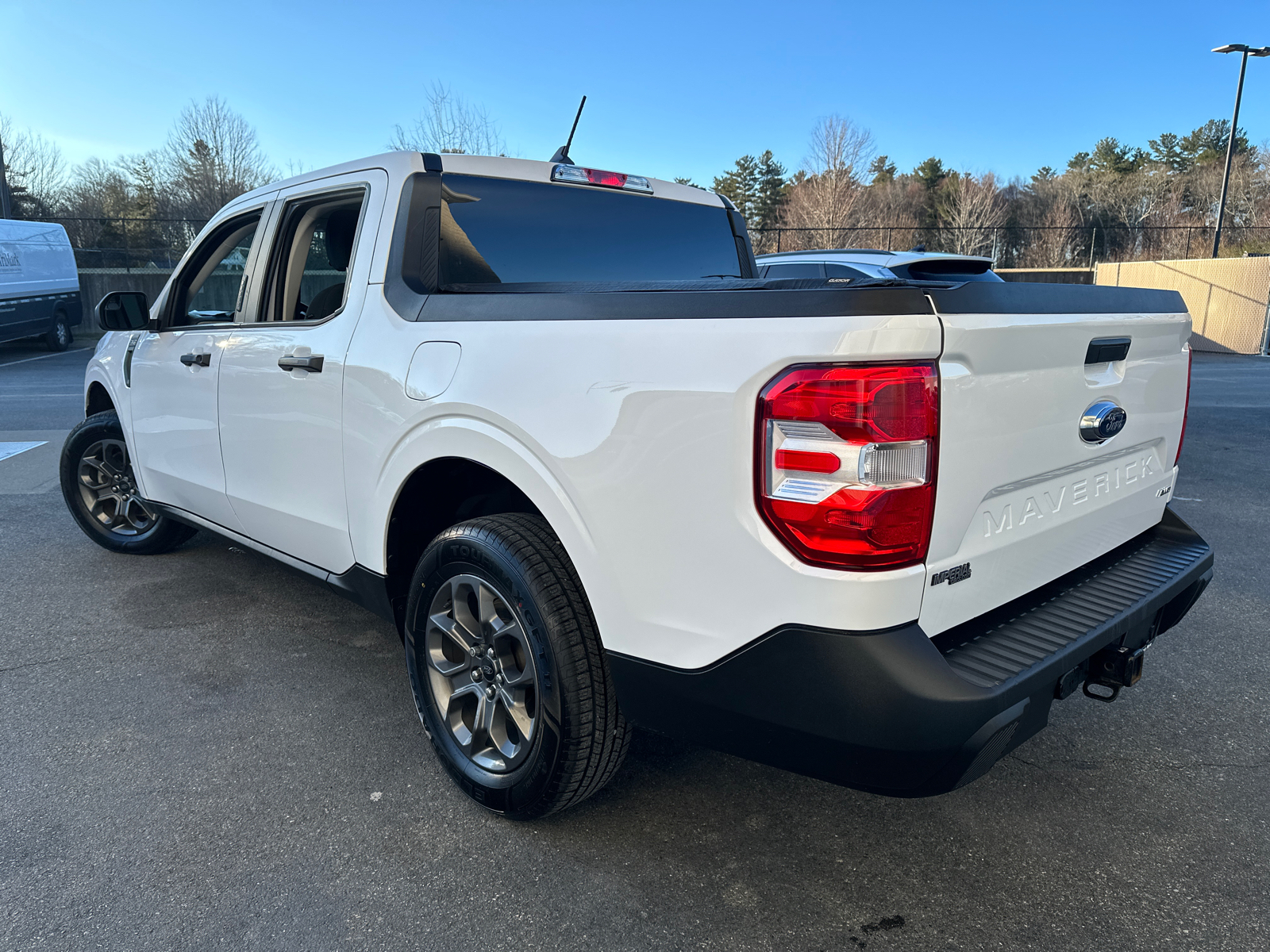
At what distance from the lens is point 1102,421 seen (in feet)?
7.11

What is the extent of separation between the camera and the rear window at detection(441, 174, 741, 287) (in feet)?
9.21

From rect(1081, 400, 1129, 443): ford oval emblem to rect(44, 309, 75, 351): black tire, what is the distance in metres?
21.3

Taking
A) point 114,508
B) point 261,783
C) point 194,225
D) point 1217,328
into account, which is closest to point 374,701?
point 261,783

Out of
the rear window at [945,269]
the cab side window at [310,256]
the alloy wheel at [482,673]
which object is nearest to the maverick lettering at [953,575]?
the alloy wheel at [482,673]

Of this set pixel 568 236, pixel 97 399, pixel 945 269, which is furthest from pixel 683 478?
pixel 945 269

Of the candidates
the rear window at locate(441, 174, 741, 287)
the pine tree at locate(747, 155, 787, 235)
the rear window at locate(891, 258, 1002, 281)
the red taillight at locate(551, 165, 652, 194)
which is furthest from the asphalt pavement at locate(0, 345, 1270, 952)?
→ the pine tree at locate(747, 155, 787, 235)

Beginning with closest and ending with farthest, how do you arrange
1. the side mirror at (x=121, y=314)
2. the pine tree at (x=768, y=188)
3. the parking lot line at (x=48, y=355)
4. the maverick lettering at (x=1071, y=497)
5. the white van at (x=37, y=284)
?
1. the maverick lettering at (x=1071, y=497)
2. the side mirror at (x=121, y=314)
3. the white van at (x=37, y=284)
4. the parking lot line at (x=48, y=355)
5. the pine tree at (x=768, y=188)

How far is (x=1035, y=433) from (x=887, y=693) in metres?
0.71

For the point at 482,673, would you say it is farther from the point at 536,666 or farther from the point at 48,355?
the point at 48,355

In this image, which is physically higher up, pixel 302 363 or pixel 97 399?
pixel 302 363

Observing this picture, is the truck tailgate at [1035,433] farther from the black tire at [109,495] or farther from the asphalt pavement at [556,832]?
the black tire at [109,495]

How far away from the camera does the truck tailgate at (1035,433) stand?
1.74 metres

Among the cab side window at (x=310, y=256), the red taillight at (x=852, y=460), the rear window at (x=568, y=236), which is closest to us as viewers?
the red taillight at (x=852, y=460)

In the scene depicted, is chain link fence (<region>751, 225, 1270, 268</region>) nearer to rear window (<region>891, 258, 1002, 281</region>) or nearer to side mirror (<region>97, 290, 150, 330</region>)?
rear window (<region>891, 258, 1002, 281</region>)
